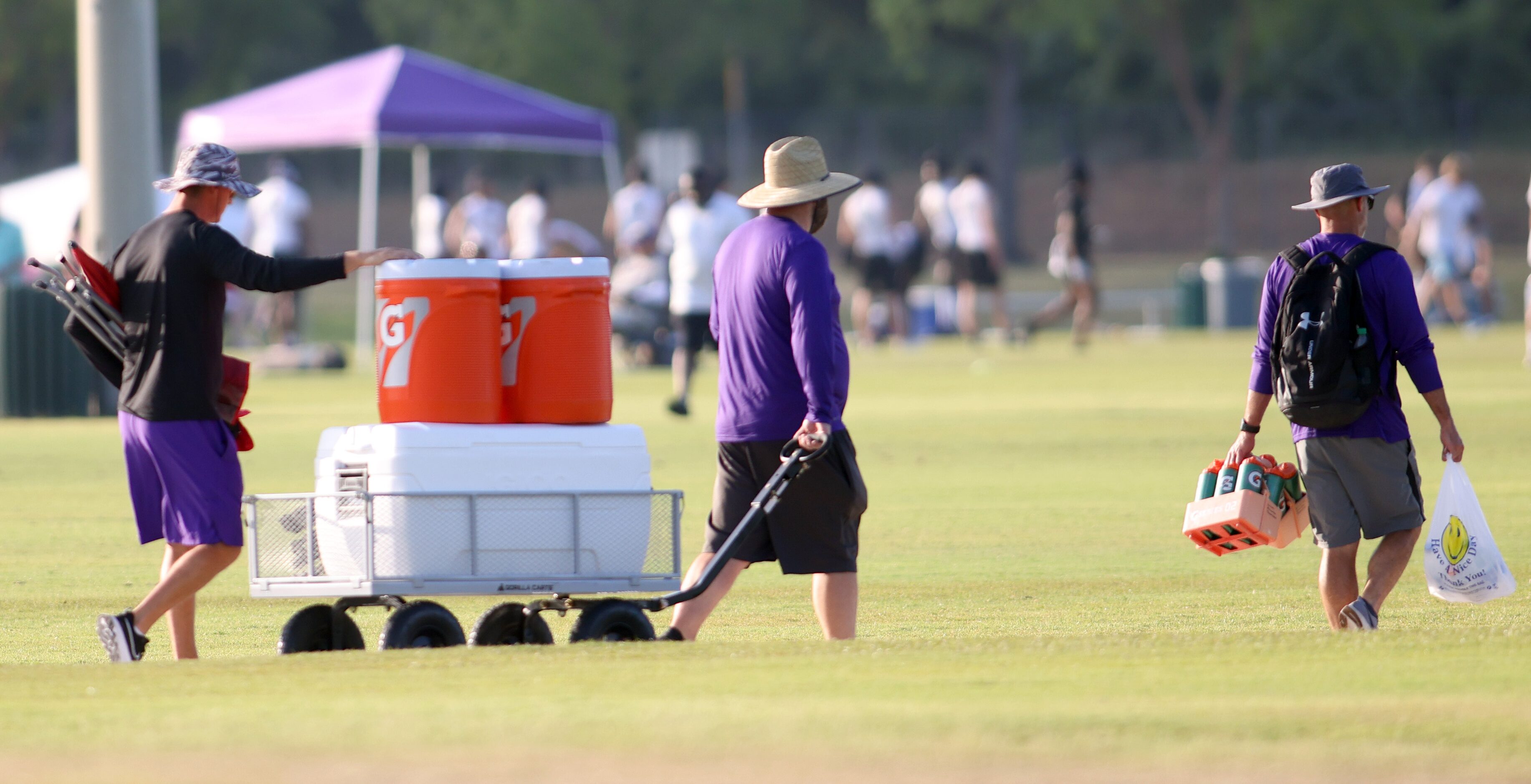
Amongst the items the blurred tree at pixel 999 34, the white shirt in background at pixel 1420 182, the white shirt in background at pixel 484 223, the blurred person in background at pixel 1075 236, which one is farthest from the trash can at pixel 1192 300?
the blurred tree at pixel 999 34

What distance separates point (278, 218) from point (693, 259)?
32.2ft

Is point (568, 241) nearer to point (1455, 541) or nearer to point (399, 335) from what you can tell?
point (399, 335)

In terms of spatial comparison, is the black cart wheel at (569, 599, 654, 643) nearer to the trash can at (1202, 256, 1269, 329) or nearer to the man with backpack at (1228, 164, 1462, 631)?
the man with backpack at (1228, 164, 1462, 631)

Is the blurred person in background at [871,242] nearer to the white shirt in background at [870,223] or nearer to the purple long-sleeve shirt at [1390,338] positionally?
the white shirt in background at [870,223]

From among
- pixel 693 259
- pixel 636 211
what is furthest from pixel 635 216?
pixel 693 259

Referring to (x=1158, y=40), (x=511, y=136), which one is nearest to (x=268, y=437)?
(x=511, y=136)

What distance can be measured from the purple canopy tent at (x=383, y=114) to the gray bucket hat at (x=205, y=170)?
17.2 metres

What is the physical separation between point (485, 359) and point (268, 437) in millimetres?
9717

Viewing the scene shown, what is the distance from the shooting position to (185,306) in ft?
22.8

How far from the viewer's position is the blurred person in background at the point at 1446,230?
26797 mm

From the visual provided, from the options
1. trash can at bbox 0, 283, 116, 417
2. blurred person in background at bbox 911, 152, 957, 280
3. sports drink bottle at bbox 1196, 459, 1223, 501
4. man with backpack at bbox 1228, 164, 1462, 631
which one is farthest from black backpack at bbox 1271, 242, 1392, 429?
blurred person in background at bbox 911, 152, 957, 280

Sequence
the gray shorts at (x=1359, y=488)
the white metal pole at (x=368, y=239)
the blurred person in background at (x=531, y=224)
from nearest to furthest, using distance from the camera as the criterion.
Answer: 1. the gray shorts at (x=1359, y=488)
2. the blurred person in background at (x=531, y=224)
3. the white metal pole at (x=368, y=239)

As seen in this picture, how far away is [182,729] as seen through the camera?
18.1 ft

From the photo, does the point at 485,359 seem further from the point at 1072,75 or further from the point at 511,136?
the point at 1072,75
